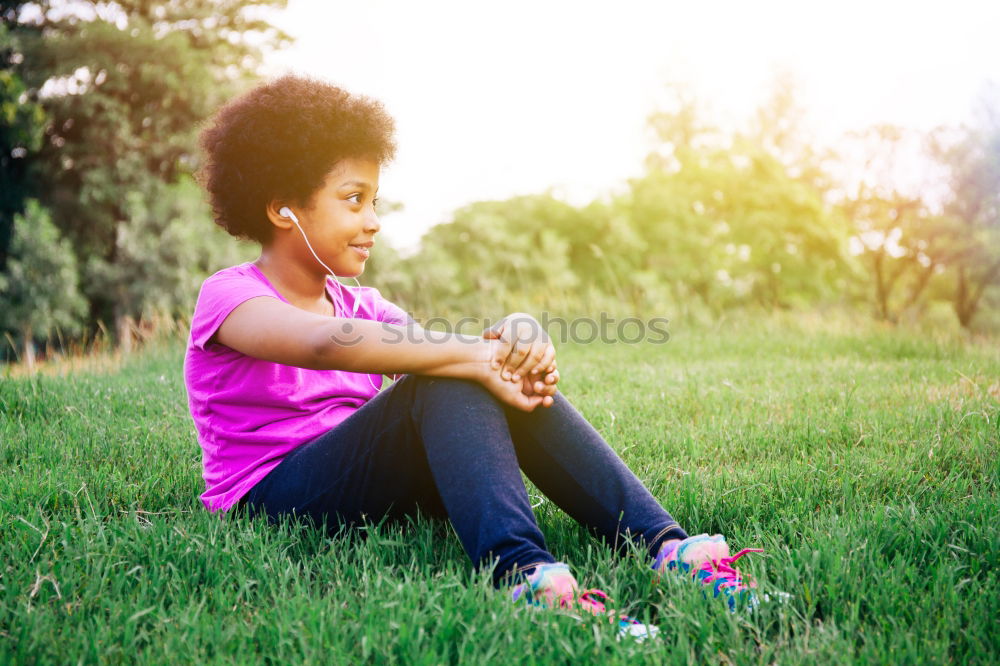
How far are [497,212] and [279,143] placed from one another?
29.6 meters

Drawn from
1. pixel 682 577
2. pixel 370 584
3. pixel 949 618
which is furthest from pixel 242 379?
pixel 949 618

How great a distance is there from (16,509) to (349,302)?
1219 millimetres

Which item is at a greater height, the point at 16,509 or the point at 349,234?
the point at 349,234

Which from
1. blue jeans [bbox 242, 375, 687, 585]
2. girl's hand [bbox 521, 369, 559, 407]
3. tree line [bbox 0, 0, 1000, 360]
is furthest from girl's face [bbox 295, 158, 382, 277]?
tree line [bbox 0, 0, 1000, 360]

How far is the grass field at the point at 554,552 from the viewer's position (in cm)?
155

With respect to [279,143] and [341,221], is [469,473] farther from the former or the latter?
[279,143]

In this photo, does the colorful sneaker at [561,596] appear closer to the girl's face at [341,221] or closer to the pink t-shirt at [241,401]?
the pink t-shirt at [241,401]

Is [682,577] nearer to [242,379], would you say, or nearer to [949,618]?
[949,618]

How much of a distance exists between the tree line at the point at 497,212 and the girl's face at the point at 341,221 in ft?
19.8

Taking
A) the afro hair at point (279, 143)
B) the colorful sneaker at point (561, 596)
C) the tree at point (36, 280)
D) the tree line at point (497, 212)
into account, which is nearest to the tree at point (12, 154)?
the tree line at point (497, 212)

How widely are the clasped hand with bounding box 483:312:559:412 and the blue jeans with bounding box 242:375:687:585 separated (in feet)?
0.18

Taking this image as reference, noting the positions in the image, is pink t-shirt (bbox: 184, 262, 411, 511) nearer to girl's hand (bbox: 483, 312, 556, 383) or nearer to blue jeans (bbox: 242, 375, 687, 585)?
blue jeans (bbox: 242, 375, 687, 585)

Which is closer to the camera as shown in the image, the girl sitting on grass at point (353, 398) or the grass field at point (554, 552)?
the grass field at point (554, 552)

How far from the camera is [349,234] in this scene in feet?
7.78
